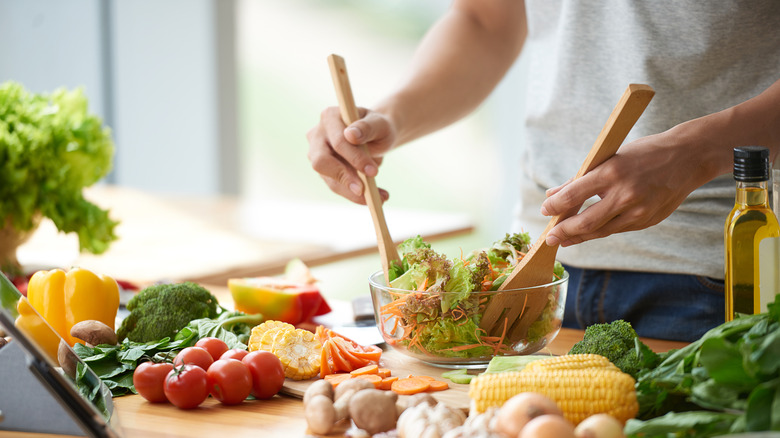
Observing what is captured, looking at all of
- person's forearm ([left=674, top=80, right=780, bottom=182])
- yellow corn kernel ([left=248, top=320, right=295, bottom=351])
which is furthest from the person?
yellow corn kernel ([left=248, top=320, right=295, bottom=351])

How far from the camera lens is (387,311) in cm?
124

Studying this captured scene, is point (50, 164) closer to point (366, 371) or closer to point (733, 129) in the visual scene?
point (366, 371)

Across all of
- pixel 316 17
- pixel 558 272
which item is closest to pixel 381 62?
pixel 316 17

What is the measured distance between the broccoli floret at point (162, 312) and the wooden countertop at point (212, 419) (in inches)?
8.6

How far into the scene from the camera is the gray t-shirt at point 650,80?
145cm

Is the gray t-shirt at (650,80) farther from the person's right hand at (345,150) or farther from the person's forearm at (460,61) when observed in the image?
the person's right hand at (345,150)

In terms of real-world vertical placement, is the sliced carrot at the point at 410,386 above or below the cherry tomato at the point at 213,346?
below

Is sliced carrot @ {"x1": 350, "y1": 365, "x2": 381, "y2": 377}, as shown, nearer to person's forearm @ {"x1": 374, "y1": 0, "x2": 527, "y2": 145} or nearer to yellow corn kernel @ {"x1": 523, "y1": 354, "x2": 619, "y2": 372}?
yellow corn kernel @ {"x1": 523, "y1": 354, "x2": 619, "y2": 372}

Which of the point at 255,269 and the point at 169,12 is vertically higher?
the point at 169,12

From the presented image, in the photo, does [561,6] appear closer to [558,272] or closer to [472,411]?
[558,272]

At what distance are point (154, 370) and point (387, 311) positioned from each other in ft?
1.16

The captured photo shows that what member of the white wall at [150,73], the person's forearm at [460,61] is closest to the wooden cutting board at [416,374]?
the person's forearm at [460,61]

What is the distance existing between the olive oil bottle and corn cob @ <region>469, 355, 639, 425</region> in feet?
0.84

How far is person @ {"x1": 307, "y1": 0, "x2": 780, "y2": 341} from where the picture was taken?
1.43 metres
